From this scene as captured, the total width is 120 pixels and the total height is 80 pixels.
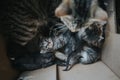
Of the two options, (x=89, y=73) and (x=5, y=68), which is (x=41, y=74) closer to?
(x=5, y=68)

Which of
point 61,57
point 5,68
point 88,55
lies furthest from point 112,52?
point 5,68

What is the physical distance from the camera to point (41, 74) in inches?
65.6

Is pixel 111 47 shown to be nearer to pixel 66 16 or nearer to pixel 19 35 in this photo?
pixel 66 16

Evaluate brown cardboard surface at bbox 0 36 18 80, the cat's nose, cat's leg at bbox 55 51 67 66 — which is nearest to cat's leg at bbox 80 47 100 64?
cat's leg at bbox 55 51 67 66

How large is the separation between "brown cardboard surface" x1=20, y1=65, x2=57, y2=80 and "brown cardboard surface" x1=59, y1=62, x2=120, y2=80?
8 cm

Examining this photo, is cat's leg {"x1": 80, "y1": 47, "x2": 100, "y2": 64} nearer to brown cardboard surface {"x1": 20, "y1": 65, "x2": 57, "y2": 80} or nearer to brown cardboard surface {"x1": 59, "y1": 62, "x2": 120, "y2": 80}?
brown cardboard surface {"x1": 59, "y1": 62, "x2": 120, "y2": 80}

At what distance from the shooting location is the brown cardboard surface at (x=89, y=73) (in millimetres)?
1598

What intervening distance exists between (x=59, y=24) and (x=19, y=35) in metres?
0.40

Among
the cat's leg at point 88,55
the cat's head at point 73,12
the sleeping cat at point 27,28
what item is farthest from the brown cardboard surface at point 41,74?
the cat's head at point 73,12

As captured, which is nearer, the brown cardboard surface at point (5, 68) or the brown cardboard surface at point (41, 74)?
the brown cardboard surface at point (5, 68)

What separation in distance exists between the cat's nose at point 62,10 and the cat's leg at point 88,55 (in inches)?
16.0

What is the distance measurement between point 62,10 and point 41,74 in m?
0.63

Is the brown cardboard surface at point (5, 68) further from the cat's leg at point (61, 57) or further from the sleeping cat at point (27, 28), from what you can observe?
the cat's leg at point (61, 57)

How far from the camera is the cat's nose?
5.72 ft
